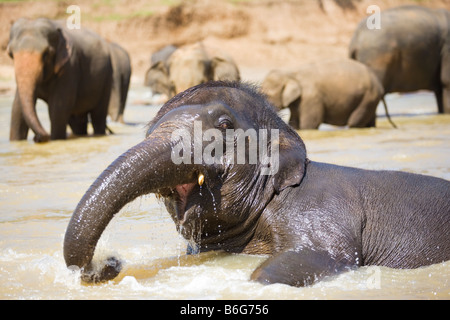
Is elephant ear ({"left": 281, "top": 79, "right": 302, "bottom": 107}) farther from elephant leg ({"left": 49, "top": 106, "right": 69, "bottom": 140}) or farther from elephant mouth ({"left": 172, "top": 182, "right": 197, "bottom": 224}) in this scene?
elephant mouth ({"left": 172, "top": 182, "right": 197, "bottom": 224})

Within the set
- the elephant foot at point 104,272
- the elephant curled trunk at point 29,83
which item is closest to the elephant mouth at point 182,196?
the elephant foot at point 104,272

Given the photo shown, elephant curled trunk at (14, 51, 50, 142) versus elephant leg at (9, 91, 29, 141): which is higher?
elephant curled trunk at (14, 51, 50, 142)

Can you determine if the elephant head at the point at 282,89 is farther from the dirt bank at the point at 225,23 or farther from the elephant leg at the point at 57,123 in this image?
the dirt bank at the point at 225,23

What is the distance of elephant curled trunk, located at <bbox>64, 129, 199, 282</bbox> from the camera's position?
398 cm

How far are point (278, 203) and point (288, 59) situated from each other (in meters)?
35.7

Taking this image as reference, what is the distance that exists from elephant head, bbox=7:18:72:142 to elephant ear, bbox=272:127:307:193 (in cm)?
808

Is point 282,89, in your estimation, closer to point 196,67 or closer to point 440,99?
point 196,67

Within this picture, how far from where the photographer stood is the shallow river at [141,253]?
4.06 m

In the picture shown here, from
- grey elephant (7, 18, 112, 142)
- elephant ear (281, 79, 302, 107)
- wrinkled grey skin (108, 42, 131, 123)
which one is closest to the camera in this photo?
grey elephant (7, 18, 112, 142)

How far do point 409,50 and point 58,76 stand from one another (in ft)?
26.8

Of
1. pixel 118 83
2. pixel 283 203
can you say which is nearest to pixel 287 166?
pixel 283 203

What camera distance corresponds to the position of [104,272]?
4.27m

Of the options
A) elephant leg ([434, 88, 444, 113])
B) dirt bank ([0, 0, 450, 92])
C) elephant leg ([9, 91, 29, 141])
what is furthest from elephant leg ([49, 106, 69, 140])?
dirt bank ([0, 0, 450, 92])

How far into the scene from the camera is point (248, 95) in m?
4.89
